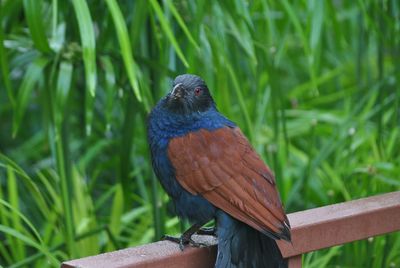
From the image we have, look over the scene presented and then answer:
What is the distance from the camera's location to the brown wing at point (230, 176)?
4.97ft

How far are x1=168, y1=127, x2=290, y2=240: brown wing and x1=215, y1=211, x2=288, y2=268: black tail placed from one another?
4 cm

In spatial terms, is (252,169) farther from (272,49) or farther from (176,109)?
(272,49)

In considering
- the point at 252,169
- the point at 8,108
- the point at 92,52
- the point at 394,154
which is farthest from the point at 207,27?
the point at 8,108

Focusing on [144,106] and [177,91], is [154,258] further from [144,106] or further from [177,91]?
[144,106]

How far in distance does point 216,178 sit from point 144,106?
0.50 meters

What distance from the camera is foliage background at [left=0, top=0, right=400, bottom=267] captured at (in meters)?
1.98

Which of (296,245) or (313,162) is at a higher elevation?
(296,245)

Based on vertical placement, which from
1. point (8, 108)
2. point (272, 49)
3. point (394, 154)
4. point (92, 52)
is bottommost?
point (394, 154)

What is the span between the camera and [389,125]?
10.2 feet

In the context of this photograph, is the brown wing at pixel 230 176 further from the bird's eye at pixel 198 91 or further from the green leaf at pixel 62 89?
the green leaf at pixel 62 89

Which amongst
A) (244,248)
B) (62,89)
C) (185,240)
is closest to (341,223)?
(244,248)

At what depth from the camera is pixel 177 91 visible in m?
1.74

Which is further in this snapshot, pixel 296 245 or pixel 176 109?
pixel 176 109

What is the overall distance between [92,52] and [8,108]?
1777mm
